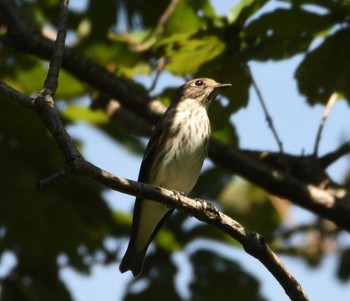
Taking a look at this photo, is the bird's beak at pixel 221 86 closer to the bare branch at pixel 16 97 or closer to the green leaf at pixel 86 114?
the green leaf at pixel 86 114

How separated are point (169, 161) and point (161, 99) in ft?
1.60

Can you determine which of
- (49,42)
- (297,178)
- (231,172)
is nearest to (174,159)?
(231,172)

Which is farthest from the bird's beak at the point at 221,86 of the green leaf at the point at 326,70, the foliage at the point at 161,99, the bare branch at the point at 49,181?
the bare branch at the point at 49,181

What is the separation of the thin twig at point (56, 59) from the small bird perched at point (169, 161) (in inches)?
76.9

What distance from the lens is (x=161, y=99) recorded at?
652 centimetres

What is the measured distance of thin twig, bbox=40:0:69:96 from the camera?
4105 mm

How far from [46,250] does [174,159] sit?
3.73 feet

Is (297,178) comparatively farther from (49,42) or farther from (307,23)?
(49,42)

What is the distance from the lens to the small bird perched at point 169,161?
633 cm

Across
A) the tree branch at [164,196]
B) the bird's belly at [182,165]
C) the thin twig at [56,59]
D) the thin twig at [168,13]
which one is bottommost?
the tree branch at [164,196]

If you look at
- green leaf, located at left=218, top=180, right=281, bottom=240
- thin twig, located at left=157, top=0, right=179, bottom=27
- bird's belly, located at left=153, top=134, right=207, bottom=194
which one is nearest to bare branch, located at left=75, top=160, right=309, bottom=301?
bird's belly, located at left=153, top=134, right=207, bottom=194

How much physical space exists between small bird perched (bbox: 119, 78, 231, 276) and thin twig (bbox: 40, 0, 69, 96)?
6.41 ft

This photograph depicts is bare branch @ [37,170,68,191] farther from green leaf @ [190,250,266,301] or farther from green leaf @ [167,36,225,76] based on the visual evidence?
green leaf @ [190,250,266,301]

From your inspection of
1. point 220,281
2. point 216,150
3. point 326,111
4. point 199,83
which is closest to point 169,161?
point 216,150
